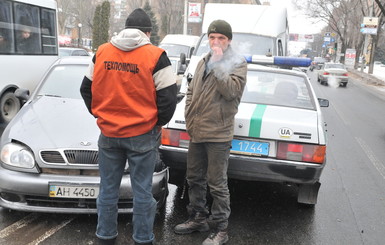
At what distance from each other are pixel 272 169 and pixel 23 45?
7200 mm

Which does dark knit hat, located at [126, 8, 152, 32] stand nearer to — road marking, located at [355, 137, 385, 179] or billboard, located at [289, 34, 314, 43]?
road marking, located at [355, 137, 385, 179]

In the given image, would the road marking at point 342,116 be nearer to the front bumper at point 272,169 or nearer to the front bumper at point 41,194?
the front bumper at point 272,169

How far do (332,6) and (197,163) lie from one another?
49.1m

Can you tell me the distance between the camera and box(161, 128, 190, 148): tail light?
383cm

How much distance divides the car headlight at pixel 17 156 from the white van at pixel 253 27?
5.27 m

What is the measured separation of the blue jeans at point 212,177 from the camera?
3.30 meters

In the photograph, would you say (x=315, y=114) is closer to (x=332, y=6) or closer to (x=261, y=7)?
(x=261, y=7)

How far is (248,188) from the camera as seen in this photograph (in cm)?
500

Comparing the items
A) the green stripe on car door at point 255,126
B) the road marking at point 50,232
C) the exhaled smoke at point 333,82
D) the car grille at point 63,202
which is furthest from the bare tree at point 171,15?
the car grille at point 63,202

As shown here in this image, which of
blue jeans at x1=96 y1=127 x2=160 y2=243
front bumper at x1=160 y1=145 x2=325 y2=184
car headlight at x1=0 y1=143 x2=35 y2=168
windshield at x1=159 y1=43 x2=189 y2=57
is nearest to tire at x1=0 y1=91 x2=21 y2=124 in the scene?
car headlight at x1=0 y1=143 x2=35 y2=168

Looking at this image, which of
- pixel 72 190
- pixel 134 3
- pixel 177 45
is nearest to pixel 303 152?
pixel 72 190

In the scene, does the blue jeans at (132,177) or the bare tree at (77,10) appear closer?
the blue jeans at (132,177)

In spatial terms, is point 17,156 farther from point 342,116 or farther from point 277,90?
point 342,116

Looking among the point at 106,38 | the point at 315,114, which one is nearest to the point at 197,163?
the point at 315,114
